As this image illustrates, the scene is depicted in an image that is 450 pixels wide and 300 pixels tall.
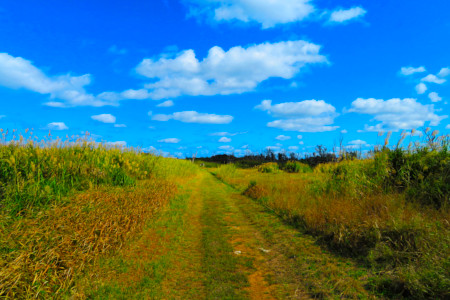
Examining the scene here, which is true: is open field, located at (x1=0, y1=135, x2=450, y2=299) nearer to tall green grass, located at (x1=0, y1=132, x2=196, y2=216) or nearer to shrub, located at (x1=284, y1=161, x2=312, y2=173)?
tall green grass, located at (x1=0, y1=132, x2=196, y2=216)

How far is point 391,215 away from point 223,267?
4.50 metres

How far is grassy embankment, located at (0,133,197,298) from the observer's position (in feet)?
14.3

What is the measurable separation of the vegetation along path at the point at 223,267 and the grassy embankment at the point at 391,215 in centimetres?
56

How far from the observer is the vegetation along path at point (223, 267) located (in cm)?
492

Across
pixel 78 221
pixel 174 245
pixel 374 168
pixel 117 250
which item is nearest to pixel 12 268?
pixel 78 221

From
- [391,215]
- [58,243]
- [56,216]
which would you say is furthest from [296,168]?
[58,243]

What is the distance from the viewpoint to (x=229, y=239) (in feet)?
26.7

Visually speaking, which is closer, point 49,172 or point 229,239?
point 229,239

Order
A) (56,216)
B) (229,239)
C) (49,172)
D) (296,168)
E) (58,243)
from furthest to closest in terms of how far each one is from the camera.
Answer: (296,168) → (49,172) → (229,239) → (56,216) → (58,243)

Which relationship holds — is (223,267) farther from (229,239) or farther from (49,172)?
(49,172)

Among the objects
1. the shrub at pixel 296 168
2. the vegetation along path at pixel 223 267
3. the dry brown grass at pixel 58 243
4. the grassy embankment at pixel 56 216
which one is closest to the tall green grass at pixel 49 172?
the grassy embankment at pixel 56 216

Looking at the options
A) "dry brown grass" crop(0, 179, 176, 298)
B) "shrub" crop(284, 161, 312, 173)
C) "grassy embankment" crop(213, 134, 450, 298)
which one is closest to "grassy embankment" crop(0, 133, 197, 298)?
"dry brown grass" crop(0, 179, 176, 298)

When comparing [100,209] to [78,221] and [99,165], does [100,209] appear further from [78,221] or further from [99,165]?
[99,165]

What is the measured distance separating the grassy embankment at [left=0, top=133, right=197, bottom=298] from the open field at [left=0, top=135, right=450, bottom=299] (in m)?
0.03
